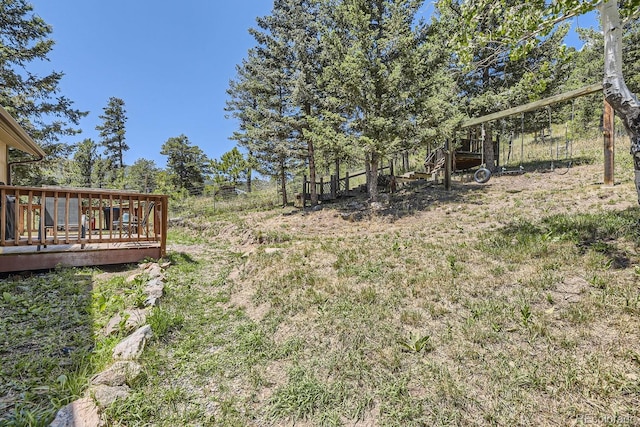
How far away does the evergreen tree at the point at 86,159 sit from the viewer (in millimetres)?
24000

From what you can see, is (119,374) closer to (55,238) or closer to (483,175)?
(55,238)

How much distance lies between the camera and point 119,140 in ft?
89.3

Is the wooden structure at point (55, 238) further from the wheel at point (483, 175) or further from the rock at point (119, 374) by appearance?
the wheel at point (483, 175)

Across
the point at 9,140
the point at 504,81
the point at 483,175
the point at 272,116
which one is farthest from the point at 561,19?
the point at 9,140

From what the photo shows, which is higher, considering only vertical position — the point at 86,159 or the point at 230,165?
the point at 86,159

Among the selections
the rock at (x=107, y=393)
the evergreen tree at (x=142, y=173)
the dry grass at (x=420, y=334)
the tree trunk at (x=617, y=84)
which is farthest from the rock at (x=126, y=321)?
the evergreen tree at (x=142, y=173)

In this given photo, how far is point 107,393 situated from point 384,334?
2.37 meters

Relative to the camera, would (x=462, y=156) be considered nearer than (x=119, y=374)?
No

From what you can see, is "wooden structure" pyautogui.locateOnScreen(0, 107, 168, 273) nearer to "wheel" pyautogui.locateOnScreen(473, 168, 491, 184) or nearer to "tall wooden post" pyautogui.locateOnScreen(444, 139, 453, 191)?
"tall wooden post" pyautogui.locateOnScreen(444, 139, 453, 191)

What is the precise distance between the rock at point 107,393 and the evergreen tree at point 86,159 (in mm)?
28148

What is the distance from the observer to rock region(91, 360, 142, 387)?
2.21 m

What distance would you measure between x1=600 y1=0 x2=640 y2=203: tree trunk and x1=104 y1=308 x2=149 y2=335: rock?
6319mm

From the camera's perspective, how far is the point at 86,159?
965 inches

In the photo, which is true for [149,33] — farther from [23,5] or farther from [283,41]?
[283,41]
